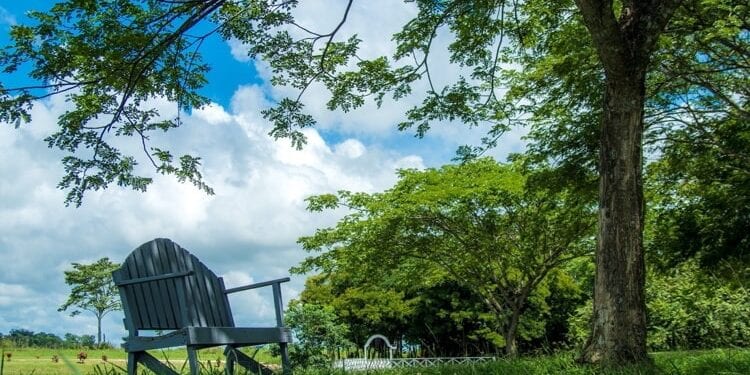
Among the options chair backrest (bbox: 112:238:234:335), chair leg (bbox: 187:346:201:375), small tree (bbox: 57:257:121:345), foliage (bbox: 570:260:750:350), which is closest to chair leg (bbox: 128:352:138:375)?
chair backrest (bbox: 112:238:234:335)

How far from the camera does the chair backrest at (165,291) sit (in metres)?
4.80

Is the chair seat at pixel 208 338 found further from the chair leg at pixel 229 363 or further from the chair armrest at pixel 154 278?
the chair leg at pixel 229 363

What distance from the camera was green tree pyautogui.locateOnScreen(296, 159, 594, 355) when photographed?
15625 millimetres

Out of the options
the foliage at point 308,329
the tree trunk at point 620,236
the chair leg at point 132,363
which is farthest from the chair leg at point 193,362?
the foliage at point 308,329

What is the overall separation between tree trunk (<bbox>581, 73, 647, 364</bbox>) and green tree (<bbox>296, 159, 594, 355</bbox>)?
999cm

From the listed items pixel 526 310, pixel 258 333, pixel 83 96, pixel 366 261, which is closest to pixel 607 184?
pixel 258 333

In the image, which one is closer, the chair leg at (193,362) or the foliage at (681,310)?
the chair leg at (193,362)

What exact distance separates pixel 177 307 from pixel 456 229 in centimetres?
1194

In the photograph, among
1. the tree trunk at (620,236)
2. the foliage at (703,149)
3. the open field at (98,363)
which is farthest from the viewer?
the foliage at (703,149)

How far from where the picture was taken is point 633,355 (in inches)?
187

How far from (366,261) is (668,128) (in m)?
8.12

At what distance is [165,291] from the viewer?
16.4 feet

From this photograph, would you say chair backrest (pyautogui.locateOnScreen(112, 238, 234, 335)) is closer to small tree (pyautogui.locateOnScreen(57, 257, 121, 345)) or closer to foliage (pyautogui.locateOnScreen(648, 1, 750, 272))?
foliage (pyautogui.locateOnScreen(648, 1, 750, 272))

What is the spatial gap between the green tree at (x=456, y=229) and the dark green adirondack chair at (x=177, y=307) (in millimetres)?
10237
